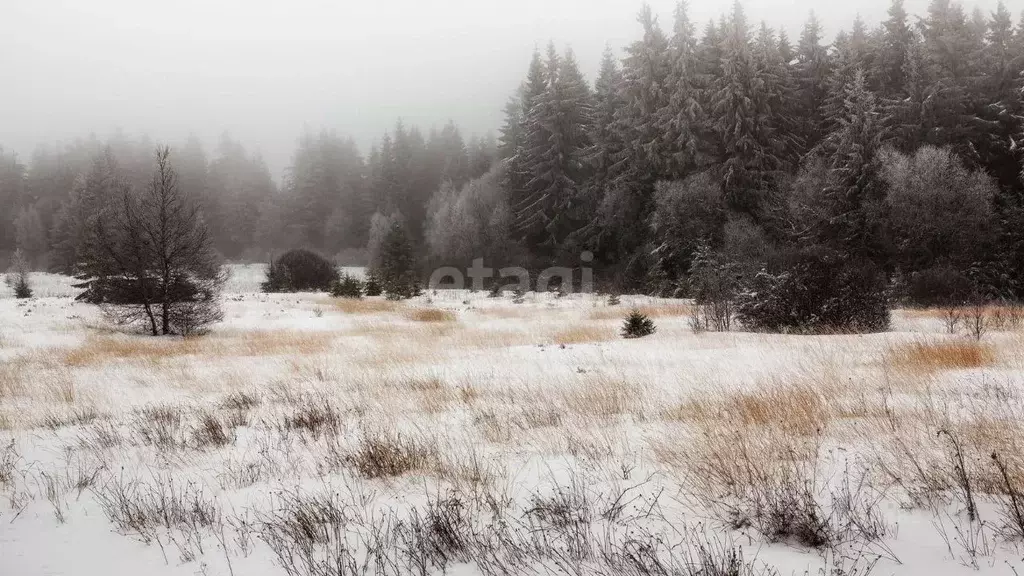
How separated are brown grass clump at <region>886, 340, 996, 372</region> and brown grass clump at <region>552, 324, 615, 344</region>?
6.28 metres

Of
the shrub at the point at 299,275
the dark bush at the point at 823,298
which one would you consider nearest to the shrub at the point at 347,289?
the shrub at the point at 299,275

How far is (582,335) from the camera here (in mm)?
14078

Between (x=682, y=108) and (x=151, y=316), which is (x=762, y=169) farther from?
(x=151, y=316)

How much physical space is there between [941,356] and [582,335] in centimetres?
796

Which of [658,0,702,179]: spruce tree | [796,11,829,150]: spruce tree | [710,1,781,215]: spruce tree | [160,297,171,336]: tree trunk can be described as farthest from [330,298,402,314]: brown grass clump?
[796,11,829,150]: spruce tree

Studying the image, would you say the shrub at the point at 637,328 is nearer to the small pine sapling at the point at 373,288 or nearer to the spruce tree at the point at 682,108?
the spruce tree at the point at 682,108

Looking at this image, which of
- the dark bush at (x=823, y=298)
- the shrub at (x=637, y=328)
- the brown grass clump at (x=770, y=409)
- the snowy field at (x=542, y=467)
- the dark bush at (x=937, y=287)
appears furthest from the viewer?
the dark bush at (x=937, y=287)

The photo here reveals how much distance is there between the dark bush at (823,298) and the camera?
39.4ft

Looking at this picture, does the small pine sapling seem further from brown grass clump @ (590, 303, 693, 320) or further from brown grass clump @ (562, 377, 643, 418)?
brown grass clump @ (562, 377, 643, 418)

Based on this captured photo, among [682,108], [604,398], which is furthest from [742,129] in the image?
[604,398]

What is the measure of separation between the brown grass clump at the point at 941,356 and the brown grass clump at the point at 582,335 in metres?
6.28

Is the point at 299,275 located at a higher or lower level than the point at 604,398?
higher

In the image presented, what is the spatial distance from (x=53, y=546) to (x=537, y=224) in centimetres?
3818

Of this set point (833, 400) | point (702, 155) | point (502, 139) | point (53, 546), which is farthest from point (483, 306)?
point (502, 139)
